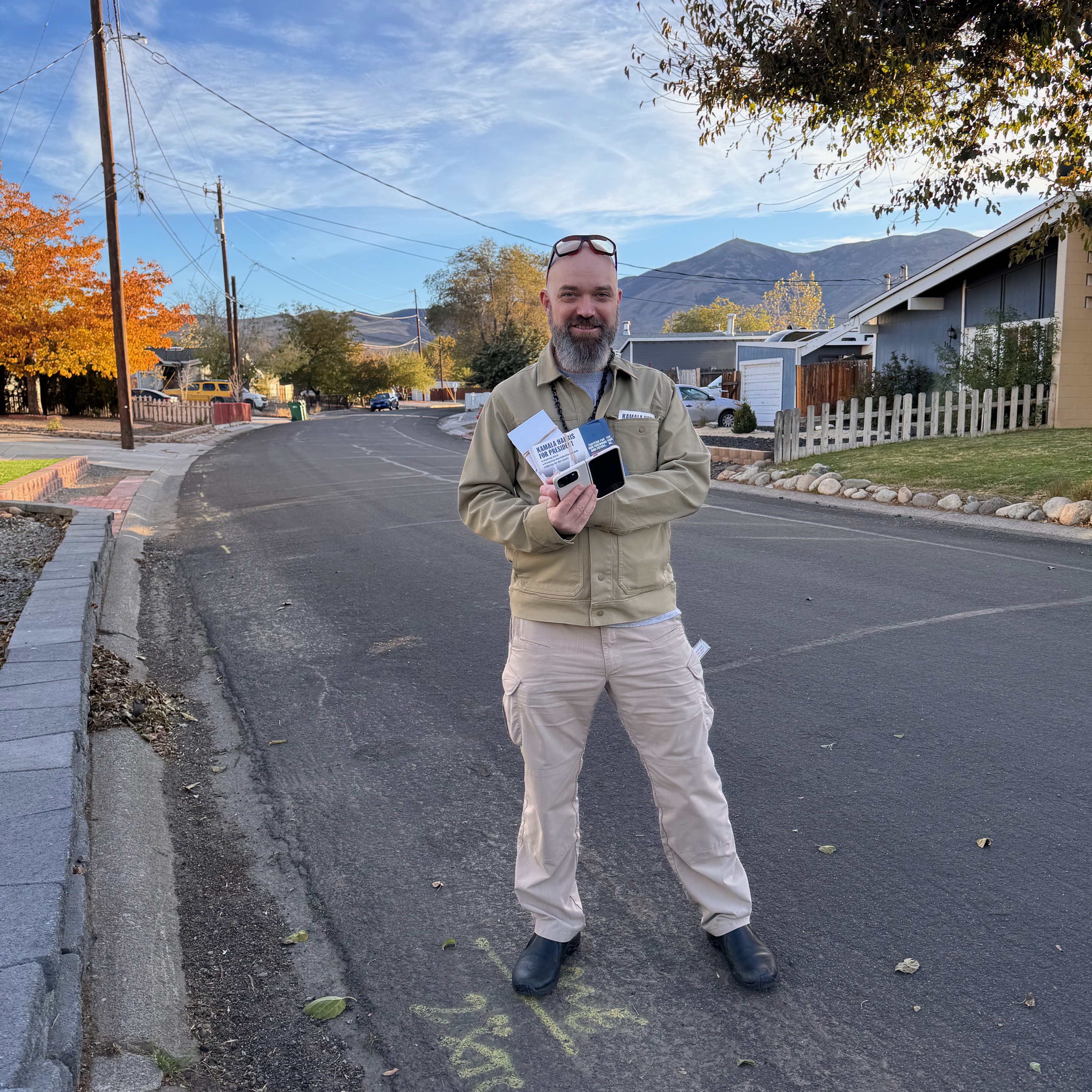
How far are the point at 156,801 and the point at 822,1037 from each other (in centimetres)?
280

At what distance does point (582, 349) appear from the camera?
110 inches

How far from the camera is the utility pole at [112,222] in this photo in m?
22.9

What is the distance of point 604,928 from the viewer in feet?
10.4

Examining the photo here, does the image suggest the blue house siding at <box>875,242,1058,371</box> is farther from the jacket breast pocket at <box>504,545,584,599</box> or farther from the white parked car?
the jacket breast pocket at <box>504,545,584,599</box>

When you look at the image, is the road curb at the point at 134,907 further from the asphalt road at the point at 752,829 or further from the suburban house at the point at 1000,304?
the suburban house at the point at 1000,304

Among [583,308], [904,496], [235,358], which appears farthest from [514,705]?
[235,358]

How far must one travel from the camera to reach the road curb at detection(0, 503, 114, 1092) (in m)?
2.29

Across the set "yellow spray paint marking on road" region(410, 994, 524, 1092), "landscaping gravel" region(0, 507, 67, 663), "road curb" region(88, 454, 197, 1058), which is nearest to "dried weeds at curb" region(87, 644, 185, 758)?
"road curb" region(88, 454, 197, 1058)

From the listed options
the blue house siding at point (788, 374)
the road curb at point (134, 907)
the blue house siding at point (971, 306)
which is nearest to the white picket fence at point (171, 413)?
the blue house siding at point (788, 374)

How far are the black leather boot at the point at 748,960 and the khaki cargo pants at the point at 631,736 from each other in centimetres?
3

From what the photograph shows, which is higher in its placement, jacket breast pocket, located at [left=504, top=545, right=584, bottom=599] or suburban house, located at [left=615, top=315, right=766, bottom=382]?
suburban house, located at [left=615, top=315, right=766, bottom=382]

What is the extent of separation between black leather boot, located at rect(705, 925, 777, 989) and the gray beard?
1.65 meters

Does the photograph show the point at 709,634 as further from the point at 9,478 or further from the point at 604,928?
the point at 9,478

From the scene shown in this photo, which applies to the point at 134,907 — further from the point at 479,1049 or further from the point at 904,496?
the point at 904,496
